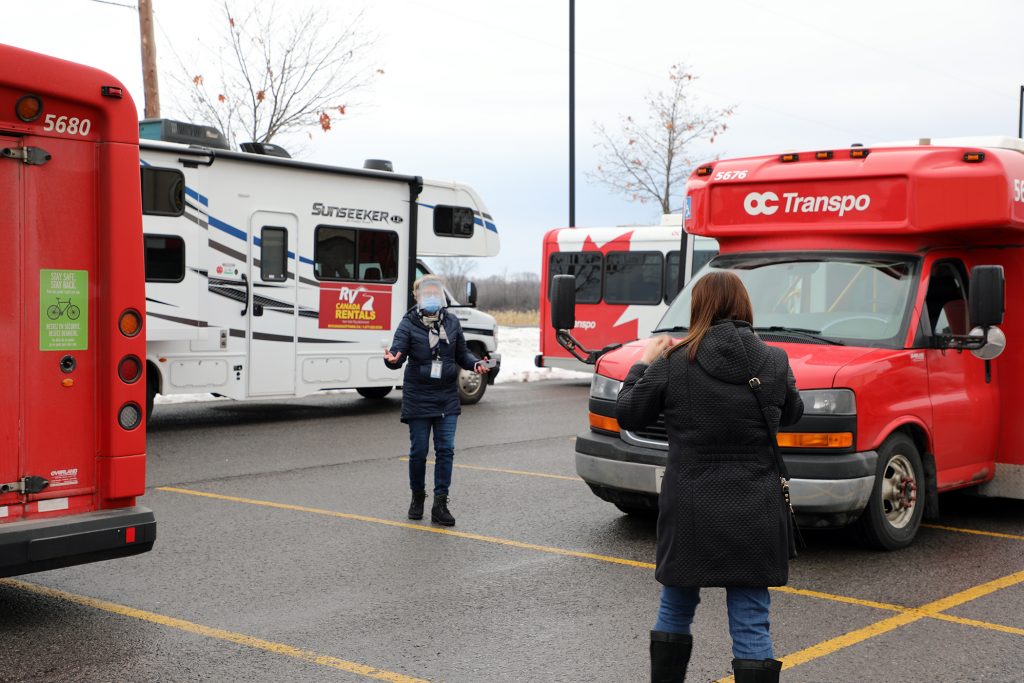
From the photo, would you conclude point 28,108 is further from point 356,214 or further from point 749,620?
point 356,214

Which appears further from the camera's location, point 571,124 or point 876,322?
point 571,124

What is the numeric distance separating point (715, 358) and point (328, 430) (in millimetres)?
10276

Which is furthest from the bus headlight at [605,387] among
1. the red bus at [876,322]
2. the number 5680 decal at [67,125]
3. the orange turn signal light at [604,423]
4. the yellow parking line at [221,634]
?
the number 5680 decal at [67,125]

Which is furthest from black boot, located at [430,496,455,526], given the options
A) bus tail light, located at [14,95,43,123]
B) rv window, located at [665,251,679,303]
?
rv window, located at [665,251,679,303]

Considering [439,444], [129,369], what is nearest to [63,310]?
[129,369]

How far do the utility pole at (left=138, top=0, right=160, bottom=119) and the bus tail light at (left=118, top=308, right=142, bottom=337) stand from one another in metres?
14.1

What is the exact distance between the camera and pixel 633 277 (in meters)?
21.0

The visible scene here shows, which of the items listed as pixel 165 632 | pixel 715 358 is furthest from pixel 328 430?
pixel 715 358

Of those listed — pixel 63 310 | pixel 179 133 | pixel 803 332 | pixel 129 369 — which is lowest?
pixel 129 369

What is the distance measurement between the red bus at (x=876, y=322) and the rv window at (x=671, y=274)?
11.5 meters

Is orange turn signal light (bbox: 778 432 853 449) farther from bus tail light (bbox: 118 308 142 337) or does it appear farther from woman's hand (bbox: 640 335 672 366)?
bus tail light (bbox: 118 308 142 337)

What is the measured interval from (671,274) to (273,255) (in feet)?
27.4

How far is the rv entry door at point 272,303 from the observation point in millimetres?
13992

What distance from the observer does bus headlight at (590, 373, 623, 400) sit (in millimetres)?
7824
